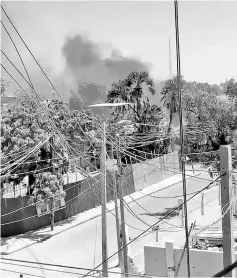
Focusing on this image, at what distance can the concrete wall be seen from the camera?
9.52 metres

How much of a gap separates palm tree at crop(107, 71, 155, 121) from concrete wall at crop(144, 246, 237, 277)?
55.3 feet

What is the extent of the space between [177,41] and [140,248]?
990cm

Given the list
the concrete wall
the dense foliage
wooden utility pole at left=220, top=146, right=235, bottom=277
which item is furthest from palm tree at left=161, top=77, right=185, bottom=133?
wooden utility pole at left=220, top=146, right=235, bottom=277

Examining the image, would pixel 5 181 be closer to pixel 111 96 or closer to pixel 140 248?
pixel 140 248

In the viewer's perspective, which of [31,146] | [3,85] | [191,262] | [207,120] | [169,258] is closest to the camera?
[191,262]

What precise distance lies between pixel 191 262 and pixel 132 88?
60.4 feet

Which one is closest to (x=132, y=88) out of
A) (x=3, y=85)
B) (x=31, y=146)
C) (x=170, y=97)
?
(x=170, y=97)

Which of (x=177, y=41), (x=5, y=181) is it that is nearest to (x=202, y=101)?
(x=5, y=181)

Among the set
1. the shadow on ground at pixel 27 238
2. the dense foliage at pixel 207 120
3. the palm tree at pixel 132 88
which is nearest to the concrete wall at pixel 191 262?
the dense foliage at pixel 207 120

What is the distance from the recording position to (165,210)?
1920 centimetres

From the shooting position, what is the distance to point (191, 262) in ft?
32.4

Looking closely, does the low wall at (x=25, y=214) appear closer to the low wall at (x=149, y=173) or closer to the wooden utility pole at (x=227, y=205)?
the low wall at (x=149, y=173)

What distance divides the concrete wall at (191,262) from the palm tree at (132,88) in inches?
664

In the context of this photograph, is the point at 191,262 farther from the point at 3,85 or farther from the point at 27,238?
the point at 3,85
